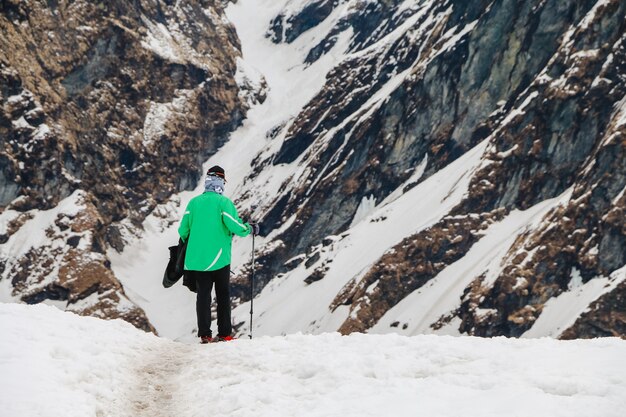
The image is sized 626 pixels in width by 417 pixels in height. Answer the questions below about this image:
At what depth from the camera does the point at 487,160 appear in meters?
104

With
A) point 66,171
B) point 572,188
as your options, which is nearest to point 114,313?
point 66,171

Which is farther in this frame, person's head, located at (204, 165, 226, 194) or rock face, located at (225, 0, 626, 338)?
rock face, located at (225, 0, 626, 338)

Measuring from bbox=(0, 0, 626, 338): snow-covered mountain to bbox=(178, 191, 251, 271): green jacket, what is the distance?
60.5 m

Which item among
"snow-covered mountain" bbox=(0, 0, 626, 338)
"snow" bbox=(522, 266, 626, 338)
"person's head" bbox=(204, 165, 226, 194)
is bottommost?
"snow" bbox=(522, 266, 626, 338)

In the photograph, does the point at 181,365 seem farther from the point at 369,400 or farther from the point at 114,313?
the point at 114,313

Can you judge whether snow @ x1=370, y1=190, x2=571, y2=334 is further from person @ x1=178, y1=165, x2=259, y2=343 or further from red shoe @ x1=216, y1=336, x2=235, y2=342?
person @ x1=178, y1=165, x2=259, y2=343

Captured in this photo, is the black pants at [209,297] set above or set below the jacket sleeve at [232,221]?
below

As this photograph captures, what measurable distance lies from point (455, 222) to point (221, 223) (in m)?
87.1

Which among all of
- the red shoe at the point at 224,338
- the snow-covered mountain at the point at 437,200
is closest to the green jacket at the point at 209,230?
the red shoe at the point at 224,338

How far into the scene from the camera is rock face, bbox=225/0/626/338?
80000 millimetres

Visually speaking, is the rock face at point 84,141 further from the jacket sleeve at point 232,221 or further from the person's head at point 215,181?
the jacket sleeve at point 232,221

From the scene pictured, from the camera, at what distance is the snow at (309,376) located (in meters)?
8.33

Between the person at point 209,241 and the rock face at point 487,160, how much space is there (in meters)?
60.3

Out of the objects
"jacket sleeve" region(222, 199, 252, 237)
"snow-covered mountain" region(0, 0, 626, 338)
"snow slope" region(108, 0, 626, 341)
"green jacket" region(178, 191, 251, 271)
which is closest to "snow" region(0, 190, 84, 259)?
"snow-covered mountain" region(0, 0, 626, 338)
